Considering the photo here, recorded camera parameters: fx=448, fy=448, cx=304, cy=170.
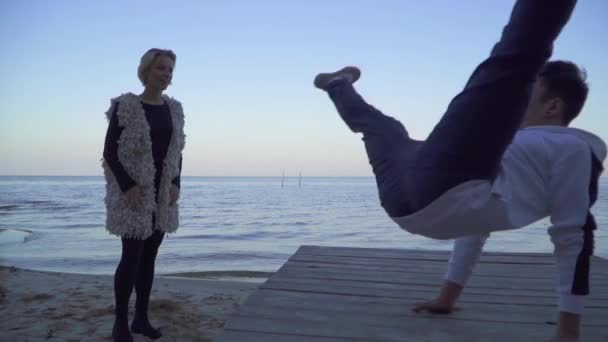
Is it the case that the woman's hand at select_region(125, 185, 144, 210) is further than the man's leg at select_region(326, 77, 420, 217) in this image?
Yes

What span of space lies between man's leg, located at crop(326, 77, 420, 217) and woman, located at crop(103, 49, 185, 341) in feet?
4.80

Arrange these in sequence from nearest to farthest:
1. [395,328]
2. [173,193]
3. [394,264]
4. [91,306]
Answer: [395,328], [173,193], [394,264], [91,306]

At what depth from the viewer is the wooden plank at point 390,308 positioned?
229 centimetres

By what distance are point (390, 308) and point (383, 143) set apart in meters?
1.17

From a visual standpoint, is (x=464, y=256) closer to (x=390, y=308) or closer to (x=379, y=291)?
(x=390, y=308)

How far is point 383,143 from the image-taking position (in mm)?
1677

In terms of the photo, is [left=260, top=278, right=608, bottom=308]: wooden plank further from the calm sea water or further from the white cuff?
the calm sea water

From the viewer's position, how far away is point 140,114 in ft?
9.30

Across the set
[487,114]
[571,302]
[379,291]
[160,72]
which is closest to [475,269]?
[379,291]

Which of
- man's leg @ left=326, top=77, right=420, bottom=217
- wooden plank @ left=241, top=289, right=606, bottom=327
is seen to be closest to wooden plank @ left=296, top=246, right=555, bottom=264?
wooden plank @ left=241, top=289, right=606, bottom=327

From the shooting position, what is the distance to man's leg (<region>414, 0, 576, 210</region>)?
4.34 ft

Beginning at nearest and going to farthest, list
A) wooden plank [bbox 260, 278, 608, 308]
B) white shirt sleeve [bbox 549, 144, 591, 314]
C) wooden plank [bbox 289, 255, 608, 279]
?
1. white shirt sleeve [bbox 549, 144, 591, 314]
2. wooden plank [bbox 260, 278, 608, 308]
3. wooden plank [bbox 289, 255, 608, 279]

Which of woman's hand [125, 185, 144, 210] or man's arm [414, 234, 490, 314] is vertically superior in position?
woman's hand [125, 185, 144, 210]

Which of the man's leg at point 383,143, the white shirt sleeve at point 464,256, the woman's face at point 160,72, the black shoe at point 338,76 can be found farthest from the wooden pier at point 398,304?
the woman's face at point 160,72
